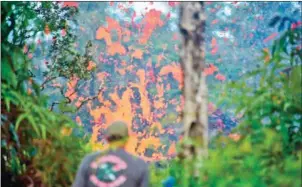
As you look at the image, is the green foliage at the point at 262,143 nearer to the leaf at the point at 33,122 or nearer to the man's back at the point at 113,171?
the man's back at the point at 113,171

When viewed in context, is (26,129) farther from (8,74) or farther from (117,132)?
(117,132)

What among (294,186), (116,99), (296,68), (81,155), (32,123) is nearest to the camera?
(294,186)

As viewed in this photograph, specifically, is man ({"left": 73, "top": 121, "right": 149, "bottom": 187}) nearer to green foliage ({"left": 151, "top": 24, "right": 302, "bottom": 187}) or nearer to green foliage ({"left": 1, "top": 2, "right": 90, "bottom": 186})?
green foliage ({"left": 151, "top": 24, "right": 302, "bottom": 187})

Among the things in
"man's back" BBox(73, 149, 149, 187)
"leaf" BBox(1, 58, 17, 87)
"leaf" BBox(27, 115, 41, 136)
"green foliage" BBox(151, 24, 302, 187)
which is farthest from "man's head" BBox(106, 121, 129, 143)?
"leaf" BBox(1, 58, 17, 87)

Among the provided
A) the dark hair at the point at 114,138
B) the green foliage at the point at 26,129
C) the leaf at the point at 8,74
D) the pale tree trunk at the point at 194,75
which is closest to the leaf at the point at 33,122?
the green foliage at the point at 26,129

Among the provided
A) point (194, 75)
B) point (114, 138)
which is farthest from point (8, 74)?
point (194, 75)

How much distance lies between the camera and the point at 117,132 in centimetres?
557

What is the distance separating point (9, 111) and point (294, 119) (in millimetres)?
2695

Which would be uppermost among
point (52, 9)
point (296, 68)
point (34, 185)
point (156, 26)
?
point (156, 26)

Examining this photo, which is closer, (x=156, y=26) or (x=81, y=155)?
(x=81, y=155)

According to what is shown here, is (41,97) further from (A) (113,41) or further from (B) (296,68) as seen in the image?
(A) (113,41)

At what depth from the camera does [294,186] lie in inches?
173

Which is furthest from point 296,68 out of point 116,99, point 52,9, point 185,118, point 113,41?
point 113,41

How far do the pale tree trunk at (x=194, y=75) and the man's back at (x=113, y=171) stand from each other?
51cm
